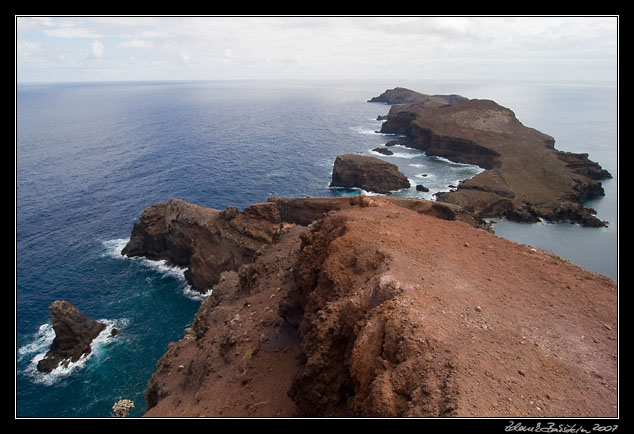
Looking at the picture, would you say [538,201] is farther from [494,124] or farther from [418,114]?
[418,114]

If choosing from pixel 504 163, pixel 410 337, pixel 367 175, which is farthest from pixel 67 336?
pixel 504 163

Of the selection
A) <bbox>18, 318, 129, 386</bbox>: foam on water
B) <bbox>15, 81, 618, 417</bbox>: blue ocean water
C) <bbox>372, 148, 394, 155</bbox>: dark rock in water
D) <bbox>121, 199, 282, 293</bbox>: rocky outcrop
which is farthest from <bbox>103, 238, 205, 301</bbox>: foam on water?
<bbox>372, 148, 394, 155</bbox>: dark rock in water

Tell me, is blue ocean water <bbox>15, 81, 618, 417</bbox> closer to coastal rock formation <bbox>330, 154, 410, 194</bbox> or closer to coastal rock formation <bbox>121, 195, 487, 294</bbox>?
coastal rock formation <bbox>121, 195, 487, 294</bbox>

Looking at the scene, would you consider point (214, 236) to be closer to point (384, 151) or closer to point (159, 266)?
point (159, 266)

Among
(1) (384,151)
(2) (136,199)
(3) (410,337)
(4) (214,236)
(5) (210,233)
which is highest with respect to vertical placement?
(1) (384,151)

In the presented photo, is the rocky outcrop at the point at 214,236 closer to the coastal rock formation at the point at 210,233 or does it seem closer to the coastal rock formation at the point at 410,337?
the coastal rock formation at the point at 210,233

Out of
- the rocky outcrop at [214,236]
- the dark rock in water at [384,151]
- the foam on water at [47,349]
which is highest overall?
the dark rock in water at [384,151]

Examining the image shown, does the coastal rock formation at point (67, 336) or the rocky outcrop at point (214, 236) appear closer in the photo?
the coastal rock formation at point (67, 336)

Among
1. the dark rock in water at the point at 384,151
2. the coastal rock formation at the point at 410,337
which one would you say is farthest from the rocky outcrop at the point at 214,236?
the dark rock in water at the point at 384,151
